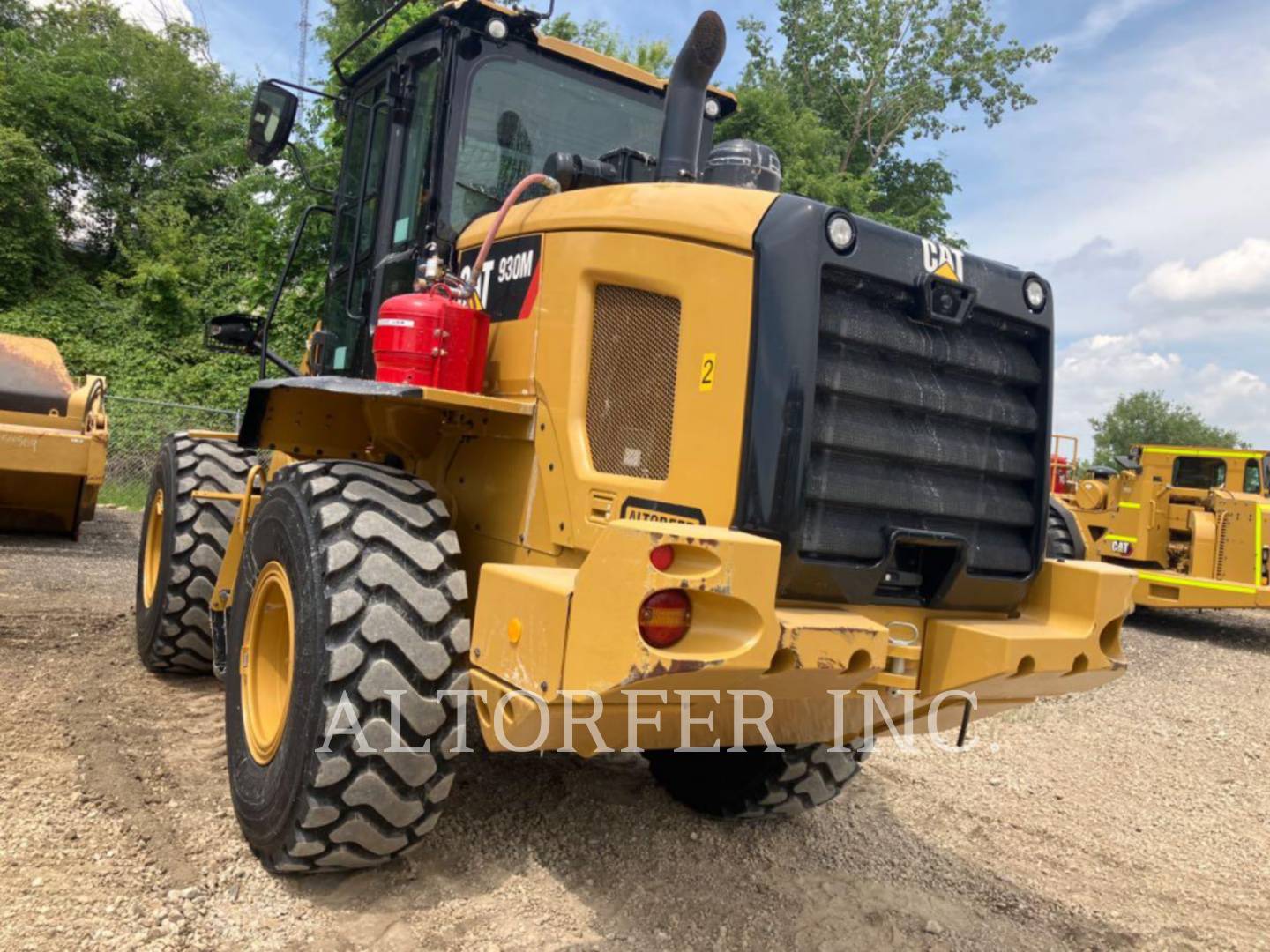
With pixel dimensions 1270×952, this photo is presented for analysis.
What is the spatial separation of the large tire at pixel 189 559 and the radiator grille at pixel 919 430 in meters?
3.24

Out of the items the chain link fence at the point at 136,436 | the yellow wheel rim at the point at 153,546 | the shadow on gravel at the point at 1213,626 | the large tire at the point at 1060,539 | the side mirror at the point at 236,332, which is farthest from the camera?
the chain link fence at the point at 136,436

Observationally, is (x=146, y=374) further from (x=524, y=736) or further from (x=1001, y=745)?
(x=524, y=736)

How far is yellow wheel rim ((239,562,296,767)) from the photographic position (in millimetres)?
3148

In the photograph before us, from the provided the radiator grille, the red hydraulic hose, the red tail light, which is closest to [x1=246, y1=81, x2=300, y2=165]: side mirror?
the red hydraulic hose

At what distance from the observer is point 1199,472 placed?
1251 cm

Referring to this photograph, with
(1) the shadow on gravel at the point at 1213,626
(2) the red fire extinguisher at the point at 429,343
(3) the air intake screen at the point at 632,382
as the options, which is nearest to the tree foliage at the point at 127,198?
(1) the shadow on gravel at the point at 1213,626

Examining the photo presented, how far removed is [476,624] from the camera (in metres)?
2.51

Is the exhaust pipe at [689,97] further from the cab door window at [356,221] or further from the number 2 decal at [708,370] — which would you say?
the cab door window at [356,221]

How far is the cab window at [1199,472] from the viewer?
1235cm

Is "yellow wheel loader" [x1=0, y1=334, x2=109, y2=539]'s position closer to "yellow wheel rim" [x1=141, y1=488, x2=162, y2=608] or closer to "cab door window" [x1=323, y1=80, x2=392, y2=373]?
"yellow wheel rim" [x1=141, y1=488, x2=162, y2=608]

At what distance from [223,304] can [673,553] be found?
20.4 metres

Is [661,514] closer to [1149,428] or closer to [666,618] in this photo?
[666,618]

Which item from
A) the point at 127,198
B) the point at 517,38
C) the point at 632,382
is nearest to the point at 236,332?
the point at 517,38

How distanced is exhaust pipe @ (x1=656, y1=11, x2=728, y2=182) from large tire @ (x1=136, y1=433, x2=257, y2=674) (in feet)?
9.22
